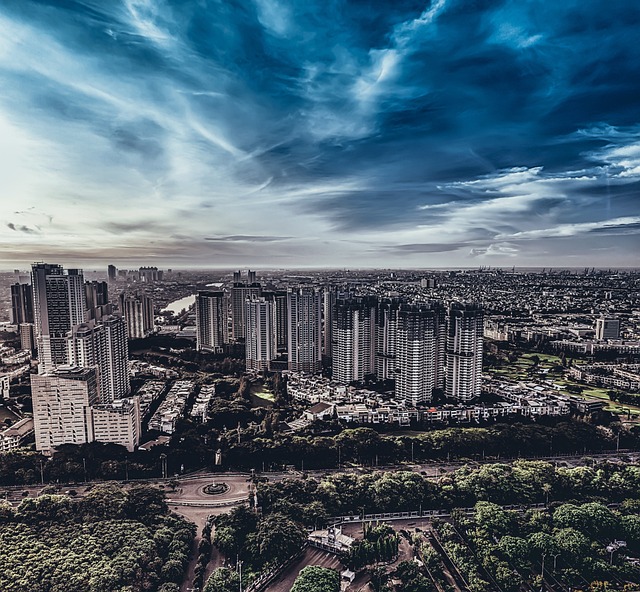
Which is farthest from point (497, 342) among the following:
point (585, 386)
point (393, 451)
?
point (393, 451)

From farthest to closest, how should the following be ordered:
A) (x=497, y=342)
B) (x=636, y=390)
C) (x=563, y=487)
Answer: (x=497, y=342) < (x=636, y=390) < (x=563, y=487)

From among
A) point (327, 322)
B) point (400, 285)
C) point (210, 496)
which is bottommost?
point (210, 496)

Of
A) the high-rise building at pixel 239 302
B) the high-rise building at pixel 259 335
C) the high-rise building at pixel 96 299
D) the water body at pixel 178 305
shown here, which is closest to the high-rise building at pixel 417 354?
the high-rise building at pixel 259 335

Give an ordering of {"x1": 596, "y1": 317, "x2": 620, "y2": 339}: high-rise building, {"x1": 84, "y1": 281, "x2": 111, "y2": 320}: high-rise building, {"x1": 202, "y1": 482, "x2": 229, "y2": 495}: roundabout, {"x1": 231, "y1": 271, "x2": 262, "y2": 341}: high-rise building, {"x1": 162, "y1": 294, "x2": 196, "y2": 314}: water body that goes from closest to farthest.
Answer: {"x1": 202, "y1": 482, "x2": 229, "y2": 495}: roundabout, {"x1": 84, "y1": 281, "x2": 111, "y2": 320}: high-rise building, {"x1": 596, "y1": 317, "x2": 620, "y2": 339}: high-rise building, {"x1": 231, "y1": 271, "x2": 262, "y2": 341}: high-rise building, {"x1": 162, "y1": 294, "x2": 196, "y2": 314}: water body

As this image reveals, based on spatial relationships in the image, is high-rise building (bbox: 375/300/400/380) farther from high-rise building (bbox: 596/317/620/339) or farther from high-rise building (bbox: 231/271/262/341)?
high-rise building (bbox: 596/317/620/339)

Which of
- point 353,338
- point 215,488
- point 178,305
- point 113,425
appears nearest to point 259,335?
point 353,338

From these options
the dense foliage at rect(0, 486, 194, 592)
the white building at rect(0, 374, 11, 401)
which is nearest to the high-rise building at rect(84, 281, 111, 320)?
the white building at rect(0, 374, 11, 401)

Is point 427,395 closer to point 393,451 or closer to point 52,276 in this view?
point 393,451

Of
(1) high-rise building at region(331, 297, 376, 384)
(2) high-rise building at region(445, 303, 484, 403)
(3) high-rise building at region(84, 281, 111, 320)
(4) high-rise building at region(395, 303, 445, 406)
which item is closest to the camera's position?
(4) high-rise building at region(395, 303, 445, 406)
